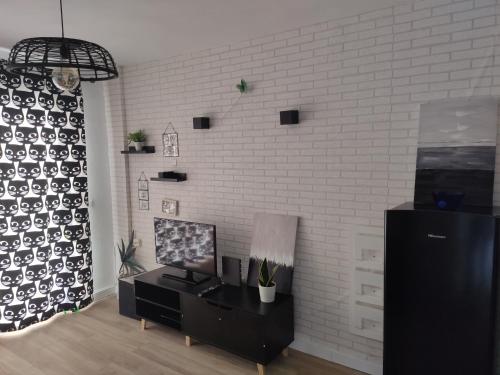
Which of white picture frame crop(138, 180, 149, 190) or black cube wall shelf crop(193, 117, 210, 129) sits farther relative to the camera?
white picture frame crop(138, 180, 149, 190)

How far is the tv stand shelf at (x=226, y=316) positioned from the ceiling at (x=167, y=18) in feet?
7.53

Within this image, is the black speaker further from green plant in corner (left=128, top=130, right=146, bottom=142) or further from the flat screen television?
green plant in corner (left=128, top=130, right=146, bottom=142)

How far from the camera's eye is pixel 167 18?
288 cm

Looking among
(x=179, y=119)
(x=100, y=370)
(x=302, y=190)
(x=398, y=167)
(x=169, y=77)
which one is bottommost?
(x=100, y=370)

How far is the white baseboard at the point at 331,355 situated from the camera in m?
3.02

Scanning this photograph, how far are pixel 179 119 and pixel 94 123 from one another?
3.98ft

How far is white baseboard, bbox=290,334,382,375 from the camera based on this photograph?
3021 mm

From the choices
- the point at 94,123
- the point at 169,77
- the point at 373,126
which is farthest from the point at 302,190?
the point at 94,123

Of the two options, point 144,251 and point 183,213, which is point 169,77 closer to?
point 183,213

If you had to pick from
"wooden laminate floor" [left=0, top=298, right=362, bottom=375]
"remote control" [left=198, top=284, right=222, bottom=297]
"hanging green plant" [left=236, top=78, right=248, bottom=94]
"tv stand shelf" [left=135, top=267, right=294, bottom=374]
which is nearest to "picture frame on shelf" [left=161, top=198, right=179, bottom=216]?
"tv stand shelf" [left=135, top=267, right=294, bottom=374]

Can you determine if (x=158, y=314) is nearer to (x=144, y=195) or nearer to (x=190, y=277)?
(x=190, y=277)

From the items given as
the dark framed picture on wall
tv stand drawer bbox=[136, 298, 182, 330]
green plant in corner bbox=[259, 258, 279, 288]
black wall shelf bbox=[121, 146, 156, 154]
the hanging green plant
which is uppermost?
the hanging green plant

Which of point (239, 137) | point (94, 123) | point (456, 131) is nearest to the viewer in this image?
point (456, 131)

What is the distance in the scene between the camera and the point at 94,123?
4.49 metres
